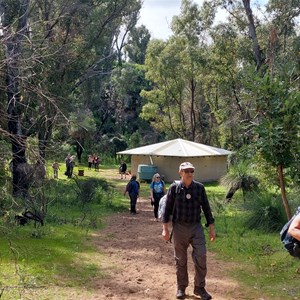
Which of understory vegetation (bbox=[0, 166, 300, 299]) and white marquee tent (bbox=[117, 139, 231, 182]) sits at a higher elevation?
white marquee tent (bbox=[117, 139, 231, 182])

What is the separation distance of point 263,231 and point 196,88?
1253 inches

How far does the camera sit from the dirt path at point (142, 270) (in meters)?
7.18

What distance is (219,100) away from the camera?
39000 millimetres

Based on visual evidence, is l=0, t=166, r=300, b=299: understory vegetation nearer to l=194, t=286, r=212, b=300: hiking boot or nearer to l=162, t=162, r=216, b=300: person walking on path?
l=194, t=286, r=212, b=300: hiking boot

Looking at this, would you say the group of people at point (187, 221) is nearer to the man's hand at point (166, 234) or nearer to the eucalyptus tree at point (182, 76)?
the man's hand at point (166, 234)

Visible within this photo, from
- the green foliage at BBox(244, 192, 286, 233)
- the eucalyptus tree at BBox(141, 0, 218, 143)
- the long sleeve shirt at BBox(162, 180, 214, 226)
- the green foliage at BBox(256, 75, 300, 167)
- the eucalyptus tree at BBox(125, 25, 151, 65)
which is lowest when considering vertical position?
the green foliage at BBox(244, 192, 286, 233)

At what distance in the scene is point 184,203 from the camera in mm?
6547

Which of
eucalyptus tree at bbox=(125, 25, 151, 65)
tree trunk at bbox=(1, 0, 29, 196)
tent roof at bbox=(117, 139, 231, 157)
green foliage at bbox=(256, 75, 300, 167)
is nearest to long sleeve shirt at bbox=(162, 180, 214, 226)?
tree trunk at bbox=(1, 0, 29, 196)

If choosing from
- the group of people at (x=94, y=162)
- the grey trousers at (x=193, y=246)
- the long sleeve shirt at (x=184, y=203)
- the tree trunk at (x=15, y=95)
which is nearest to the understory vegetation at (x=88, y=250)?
the tree trunk at (x=15, y=95)

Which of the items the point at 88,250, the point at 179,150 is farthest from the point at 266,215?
the point at 179,150

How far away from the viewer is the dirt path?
7.18m

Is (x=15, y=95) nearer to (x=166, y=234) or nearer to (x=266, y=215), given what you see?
(x=166, y=234)

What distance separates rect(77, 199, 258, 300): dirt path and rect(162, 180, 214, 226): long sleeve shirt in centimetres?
107

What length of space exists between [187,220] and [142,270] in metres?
2.39
